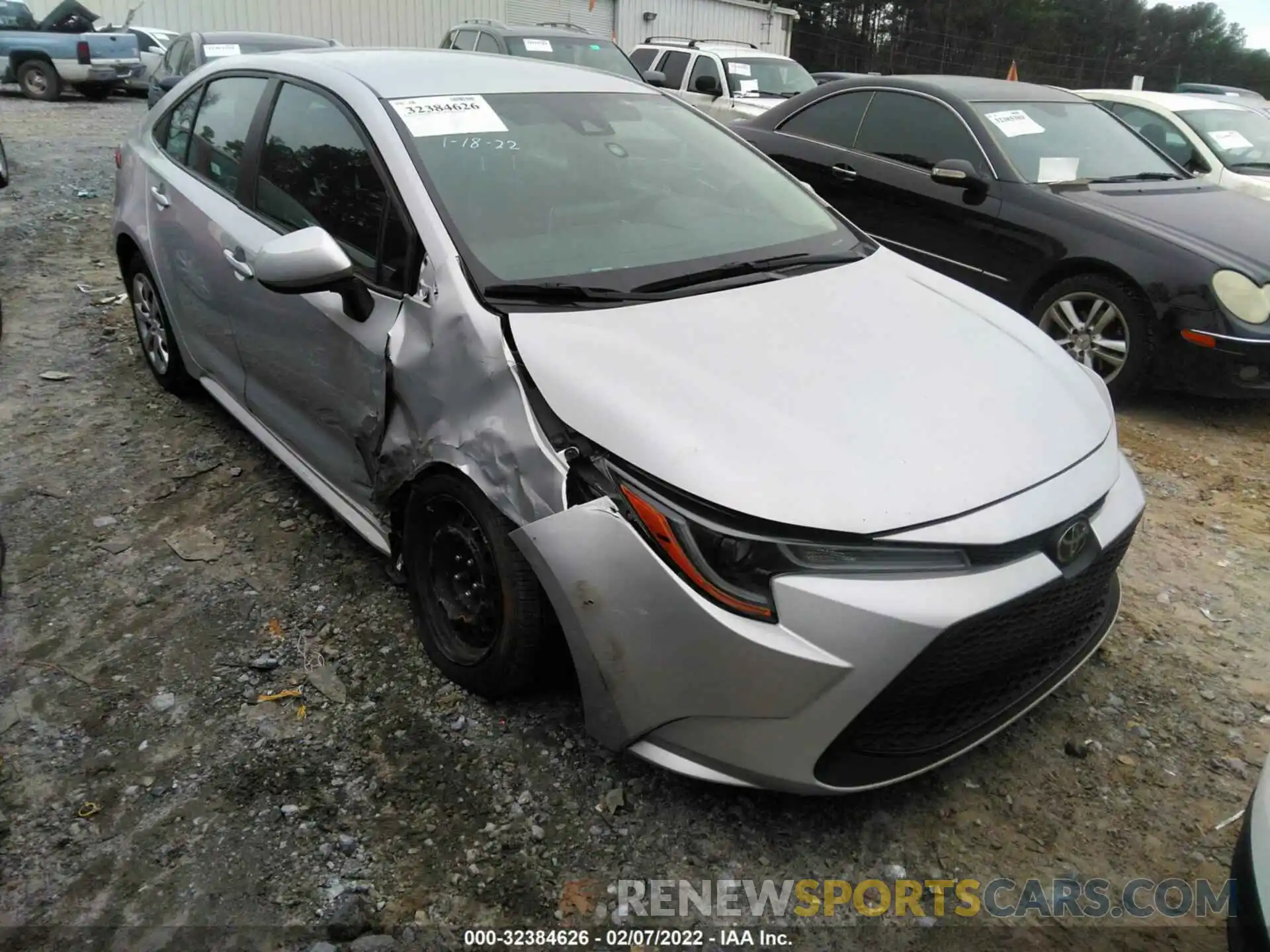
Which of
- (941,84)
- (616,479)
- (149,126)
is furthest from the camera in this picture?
(941,84)

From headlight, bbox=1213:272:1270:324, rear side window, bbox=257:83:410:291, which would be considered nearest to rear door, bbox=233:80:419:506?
rear side window, bbox=257:83:410:291

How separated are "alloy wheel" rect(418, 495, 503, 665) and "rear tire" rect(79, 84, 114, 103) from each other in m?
17.6

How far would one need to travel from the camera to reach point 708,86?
1179cm

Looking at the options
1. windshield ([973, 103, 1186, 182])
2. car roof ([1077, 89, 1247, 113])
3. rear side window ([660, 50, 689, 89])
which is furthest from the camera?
rear side window ([660, 50, 689, 89])

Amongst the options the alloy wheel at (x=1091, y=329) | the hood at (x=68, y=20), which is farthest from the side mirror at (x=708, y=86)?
the hood at (x=68, y=20)

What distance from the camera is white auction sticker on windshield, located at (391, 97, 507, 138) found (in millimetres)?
2777

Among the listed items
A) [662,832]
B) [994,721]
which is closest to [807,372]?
[994,721]

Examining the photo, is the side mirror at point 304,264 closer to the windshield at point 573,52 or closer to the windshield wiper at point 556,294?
the windshield wiper at point 556,294

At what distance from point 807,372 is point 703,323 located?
0.32 m

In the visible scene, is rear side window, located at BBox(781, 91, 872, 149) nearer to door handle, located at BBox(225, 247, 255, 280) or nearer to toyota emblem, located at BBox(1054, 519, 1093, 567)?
door handle, located at BBox(225, 247, 255, 280)

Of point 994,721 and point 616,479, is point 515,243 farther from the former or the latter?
point 994,721

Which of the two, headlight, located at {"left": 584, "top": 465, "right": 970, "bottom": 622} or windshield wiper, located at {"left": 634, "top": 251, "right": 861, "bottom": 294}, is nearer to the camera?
headlight, located at {"left": 584, "top": 465, "right": 970, "bottom": 622}

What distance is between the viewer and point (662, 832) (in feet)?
7.43

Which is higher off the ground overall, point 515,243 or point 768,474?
point 515,243
